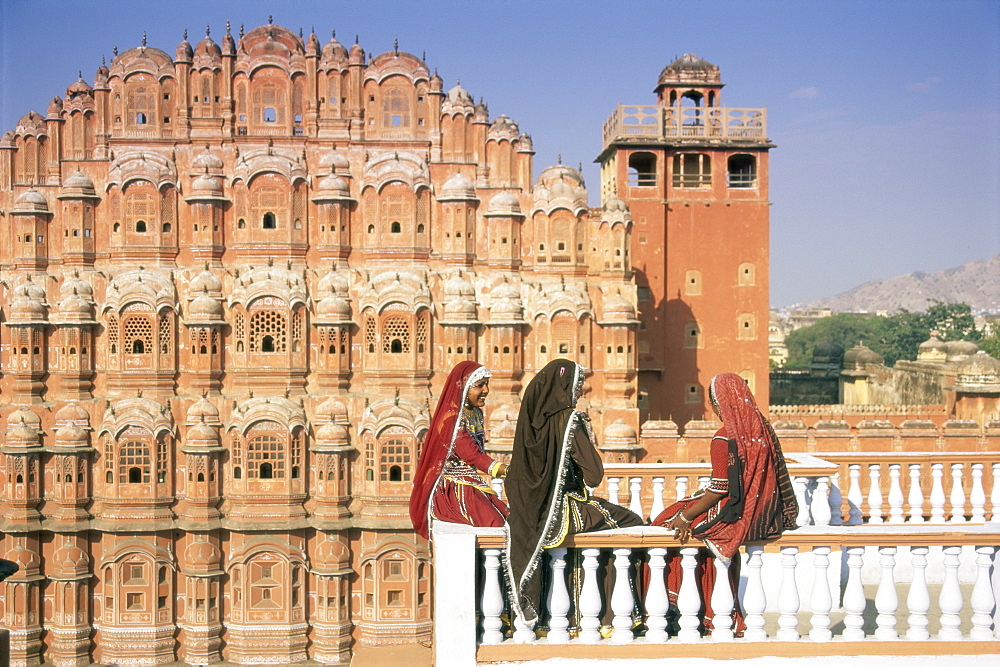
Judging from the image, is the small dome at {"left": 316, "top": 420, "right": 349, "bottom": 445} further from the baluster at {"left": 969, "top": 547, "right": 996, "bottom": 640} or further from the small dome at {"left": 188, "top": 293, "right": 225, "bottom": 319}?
the baluster at {"left": 969, "top": 547, "right": 996, "bottom": 640}

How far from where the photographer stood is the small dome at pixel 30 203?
21141 millimetres

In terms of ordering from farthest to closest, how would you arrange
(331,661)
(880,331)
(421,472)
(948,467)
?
(880,331)
(331,661)
(948,467)
(421,472)

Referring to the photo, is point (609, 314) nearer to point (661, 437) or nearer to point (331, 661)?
point (661, 437)

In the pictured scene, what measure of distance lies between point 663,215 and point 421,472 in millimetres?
19836

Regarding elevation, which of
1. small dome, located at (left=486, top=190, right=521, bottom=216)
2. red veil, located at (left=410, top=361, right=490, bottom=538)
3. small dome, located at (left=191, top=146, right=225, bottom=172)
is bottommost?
red veil, located at (left=410, top=361, right=490, bottom=538)

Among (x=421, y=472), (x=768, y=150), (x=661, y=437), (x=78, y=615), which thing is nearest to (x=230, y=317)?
(x=78, y=615)

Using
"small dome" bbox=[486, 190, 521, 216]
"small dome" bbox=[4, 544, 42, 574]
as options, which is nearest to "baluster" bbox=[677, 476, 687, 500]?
"small dome" bbox=[486, 190, 521, 216]

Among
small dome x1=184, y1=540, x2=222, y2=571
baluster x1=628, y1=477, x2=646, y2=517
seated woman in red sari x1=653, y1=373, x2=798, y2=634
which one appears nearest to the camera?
seated woman in red sari x1=653, y1=373, x2=798, y2=634

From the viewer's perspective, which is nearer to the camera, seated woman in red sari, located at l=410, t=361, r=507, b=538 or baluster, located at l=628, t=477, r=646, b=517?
seated woman in red sari, located at l=410, t=361, r=507, b=538

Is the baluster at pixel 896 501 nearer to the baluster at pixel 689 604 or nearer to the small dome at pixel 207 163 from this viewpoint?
the baluster at pixel 689 604

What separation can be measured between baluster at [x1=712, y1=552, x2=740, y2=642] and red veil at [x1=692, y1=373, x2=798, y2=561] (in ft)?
0.34

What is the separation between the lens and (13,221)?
21750 mm

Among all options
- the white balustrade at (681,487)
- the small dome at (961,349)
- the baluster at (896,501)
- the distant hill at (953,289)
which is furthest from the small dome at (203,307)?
the distant hill at (953,289)

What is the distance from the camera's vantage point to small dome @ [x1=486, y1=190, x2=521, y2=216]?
69.5 ft
